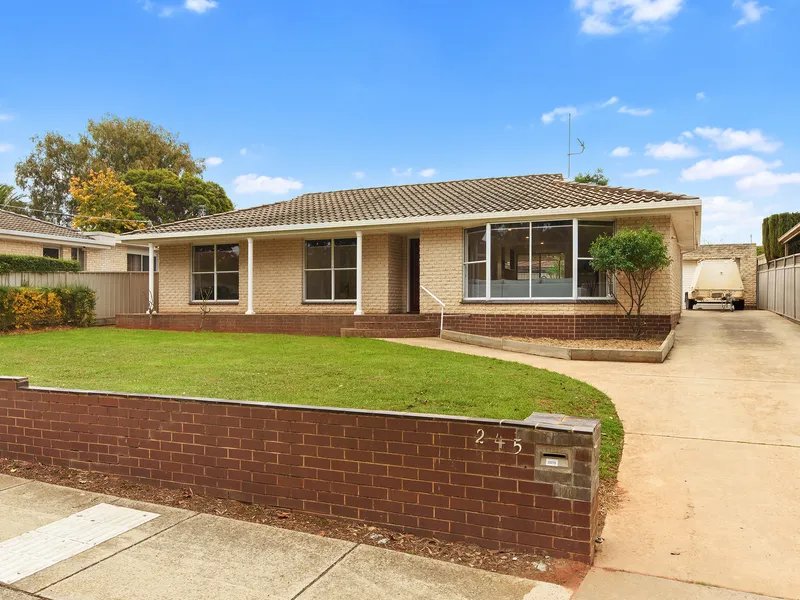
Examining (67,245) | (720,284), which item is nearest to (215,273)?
(67,245)

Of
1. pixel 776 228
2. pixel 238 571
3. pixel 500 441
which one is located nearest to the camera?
pixel 238 571

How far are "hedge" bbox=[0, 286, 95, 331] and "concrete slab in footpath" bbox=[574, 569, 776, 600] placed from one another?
1792cm

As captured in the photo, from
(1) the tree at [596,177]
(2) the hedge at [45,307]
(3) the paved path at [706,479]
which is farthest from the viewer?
(1) the tree at [596,177]

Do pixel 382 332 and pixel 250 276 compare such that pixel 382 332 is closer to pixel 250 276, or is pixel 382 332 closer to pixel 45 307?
pixel 250 276

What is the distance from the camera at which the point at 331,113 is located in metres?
29.3

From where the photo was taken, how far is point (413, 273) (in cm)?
1909

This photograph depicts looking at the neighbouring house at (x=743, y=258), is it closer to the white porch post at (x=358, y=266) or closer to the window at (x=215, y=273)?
the white porch post at (x=358, y=266)

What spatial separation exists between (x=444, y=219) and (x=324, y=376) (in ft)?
27.9

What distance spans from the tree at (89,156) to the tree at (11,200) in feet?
4.77

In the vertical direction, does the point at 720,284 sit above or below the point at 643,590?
above

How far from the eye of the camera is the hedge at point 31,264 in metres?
21.5

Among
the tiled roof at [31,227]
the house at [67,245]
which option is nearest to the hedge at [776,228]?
the house at [67,245]

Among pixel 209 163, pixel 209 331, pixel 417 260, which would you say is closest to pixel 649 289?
pixel 417 260

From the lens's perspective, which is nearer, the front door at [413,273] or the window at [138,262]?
the front door at [413,273]
